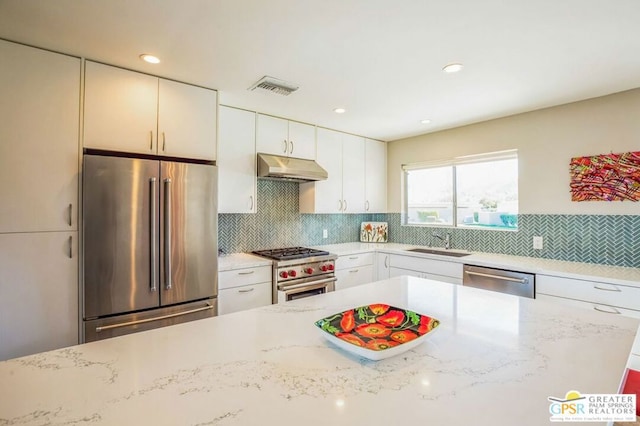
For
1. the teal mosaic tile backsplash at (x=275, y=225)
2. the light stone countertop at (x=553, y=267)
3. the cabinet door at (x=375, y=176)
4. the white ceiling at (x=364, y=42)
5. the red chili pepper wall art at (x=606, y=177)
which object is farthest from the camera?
the cabinet door at (x=375, y=176)

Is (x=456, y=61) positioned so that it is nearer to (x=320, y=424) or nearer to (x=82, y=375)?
(x=320, y=424)

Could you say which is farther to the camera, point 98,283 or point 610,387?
point 98,283

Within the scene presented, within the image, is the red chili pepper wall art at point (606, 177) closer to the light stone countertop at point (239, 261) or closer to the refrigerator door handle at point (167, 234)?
the light stone countertop at point (239, 261)

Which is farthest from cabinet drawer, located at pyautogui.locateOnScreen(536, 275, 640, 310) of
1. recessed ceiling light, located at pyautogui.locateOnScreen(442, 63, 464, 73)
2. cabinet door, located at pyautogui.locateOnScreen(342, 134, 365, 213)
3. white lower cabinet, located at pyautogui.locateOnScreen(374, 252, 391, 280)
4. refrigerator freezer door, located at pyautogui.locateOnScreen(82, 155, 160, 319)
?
refrigerator freezer door, located at pyautogui.locateOnScreen(82, 155, 160, 319)

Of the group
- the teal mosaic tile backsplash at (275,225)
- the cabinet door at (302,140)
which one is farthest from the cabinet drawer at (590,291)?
the cabinet door at (302,140)

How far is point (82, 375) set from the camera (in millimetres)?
863

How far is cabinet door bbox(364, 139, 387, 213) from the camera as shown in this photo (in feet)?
13.5

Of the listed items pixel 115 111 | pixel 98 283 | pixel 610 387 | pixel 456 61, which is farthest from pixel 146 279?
pixel 456 61

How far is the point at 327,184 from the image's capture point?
366 centimetres

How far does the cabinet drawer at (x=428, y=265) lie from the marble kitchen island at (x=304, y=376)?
173cm

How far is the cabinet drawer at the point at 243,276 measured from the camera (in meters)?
2.55

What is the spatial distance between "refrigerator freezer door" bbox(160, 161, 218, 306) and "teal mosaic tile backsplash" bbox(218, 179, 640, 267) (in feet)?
2.62

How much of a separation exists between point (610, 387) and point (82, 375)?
144 cm

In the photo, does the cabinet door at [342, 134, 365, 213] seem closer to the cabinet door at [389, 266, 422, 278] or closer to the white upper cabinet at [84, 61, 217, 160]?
the cabinet door at [389, 266, 422, 278]
